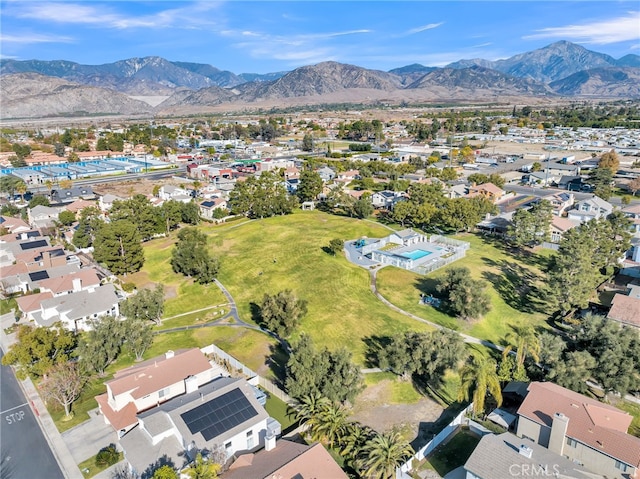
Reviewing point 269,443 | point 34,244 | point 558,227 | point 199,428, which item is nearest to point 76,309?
point 199,428

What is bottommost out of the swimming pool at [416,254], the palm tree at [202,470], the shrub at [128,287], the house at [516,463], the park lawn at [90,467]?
the park lawn at [90,467]

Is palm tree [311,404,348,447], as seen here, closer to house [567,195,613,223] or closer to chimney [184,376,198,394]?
chimney [184,376,198,394]

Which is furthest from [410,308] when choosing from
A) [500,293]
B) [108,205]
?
[108,205]

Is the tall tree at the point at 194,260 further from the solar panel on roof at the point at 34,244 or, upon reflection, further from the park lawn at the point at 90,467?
the park lawn at the point at 90,467

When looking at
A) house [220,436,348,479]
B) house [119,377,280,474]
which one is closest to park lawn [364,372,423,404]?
house [119,377,280,474]

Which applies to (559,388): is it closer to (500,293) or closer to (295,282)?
(500,293)

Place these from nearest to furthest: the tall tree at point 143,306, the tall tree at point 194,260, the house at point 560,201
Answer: the tall tree at point 143,306, the tall tree at point 194,260, the house at point 560,201

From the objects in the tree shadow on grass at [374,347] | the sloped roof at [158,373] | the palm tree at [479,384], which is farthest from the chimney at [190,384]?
the palm tree at [479,384]

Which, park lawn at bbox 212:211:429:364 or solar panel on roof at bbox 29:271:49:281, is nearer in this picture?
park lawn at bbox 212:211:429:364
